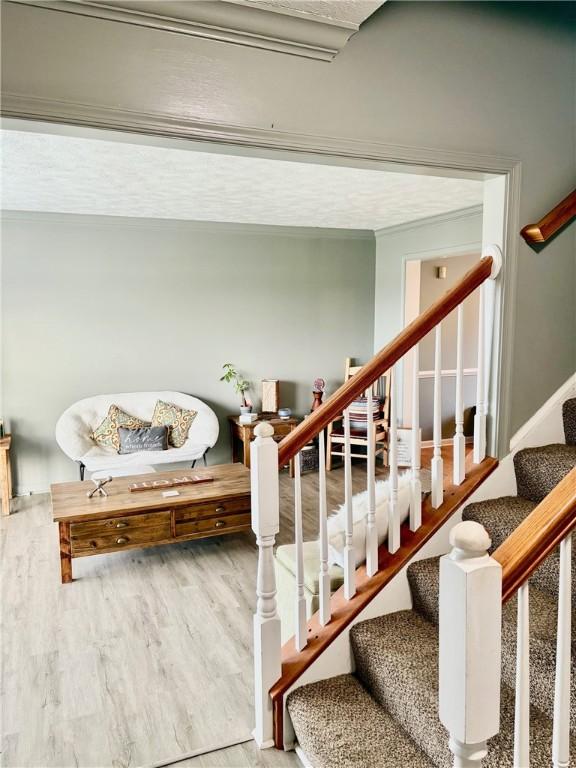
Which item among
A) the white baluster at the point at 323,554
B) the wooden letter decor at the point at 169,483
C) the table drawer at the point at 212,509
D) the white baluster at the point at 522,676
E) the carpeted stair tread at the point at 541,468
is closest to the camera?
the white baluster at the point at 522,676

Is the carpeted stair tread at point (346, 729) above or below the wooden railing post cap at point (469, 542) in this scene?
below

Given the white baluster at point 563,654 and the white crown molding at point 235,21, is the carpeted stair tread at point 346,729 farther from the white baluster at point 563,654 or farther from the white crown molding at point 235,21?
the white crown molding at point 235,21

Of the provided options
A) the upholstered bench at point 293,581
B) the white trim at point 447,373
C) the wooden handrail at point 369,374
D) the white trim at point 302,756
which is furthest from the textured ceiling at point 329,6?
the white trim at point 447,373

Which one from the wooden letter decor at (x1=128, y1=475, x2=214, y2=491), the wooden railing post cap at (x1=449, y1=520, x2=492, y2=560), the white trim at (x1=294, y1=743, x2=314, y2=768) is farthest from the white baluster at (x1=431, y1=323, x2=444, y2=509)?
the wooden letter decor at (x1=128, y1=475, x2=214, y2=491)

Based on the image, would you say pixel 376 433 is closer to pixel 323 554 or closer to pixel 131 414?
pixel 131 414

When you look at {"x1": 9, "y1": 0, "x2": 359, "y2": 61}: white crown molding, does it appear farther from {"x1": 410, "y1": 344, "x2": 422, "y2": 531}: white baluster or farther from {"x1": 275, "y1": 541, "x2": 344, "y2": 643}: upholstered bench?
{"x1": 275, "y1": 541, "x2": 344, "y2": 643}: upholstered bench

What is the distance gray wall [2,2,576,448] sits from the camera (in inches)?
68.7

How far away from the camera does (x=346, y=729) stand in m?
1.91

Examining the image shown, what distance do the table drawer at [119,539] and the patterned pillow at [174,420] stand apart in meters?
1.71

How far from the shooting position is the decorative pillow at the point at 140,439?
524cm

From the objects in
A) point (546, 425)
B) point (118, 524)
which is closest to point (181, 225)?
point (118, 524)

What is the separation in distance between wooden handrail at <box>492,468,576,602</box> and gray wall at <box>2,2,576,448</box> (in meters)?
1.43

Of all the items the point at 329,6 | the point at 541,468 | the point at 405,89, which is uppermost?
the point at 329,6

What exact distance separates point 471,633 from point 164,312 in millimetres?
5126
